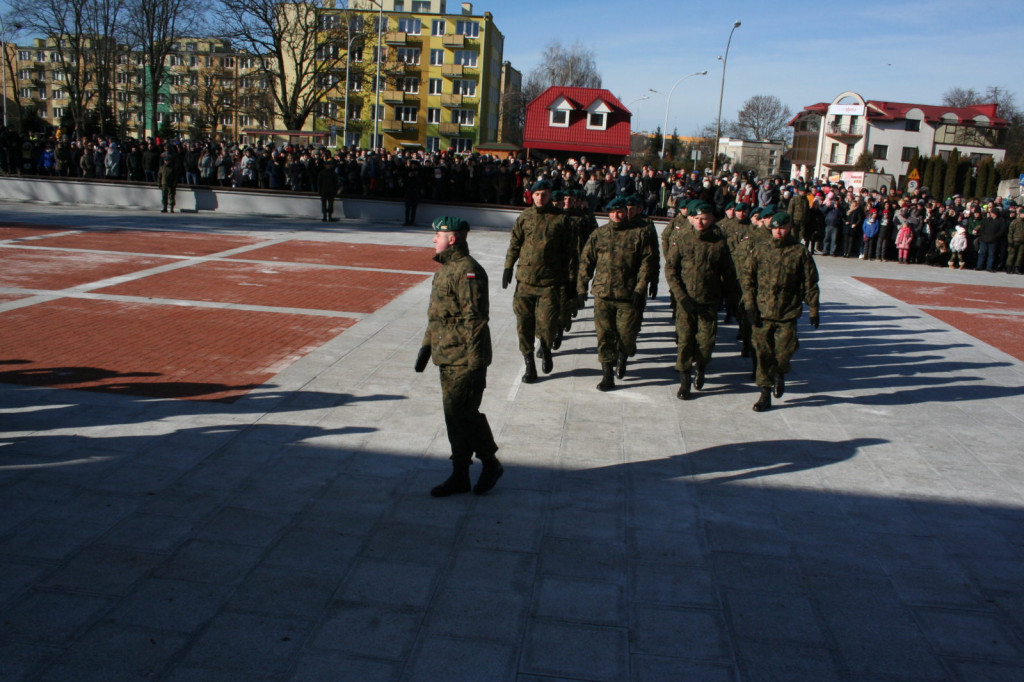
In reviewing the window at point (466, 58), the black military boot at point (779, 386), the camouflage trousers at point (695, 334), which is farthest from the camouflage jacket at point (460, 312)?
the window at point (466, 58)

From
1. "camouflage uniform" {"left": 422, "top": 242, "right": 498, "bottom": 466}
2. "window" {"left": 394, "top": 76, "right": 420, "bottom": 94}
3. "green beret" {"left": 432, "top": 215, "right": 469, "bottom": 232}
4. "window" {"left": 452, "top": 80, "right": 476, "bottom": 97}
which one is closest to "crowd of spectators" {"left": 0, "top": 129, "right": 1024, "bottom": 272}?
"green beret" {"left": 432, "top": 215, "right": 469, "bottom": 232}

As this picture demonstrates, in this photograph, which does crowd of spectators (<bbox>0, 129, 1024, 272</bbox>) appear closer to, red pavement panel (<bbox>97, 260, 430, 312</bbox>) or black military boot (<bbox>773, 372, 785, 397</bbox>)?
red pavement panel (<bbox>97, 260, 430, 312</bbox>)

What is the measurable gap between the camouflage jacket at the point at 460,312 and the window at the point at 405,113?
82193mm

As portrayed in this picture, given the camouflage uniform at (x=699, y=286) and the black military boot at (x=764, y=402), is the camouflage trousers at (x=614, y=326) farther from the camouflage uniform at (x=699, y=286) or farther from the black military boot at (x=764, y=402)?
the black military boot at (x=764, y=402)

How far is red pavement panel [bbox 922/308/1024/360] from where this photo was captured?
1210cm

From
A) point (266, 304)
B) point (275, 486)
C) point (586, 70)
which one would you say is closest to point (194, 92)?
point (586, 70)

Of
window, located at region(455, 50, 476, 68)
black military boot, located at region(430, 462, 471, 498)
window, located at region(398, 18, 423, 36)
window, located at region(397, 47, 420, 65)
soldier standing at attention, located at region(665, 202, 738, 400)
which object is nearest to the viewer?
black military boot, located at region(430, 462, 471, 498)

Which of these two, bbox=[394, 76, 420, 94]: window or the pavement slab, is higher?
bbox=[394, 76, 420, 94]: window

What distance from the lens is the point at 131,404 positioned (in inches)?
282

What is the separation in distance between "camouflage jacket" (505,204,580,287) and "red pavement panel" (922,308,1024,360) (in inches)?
261

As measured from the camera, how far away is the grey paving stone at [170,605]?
3857mm

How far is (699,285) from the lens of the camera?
Answer: 822 centimetres

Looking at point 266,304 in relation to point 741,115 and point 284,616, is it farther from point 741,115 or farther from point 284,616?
point 741,115

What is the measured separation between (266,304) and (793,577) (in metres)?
8.92
